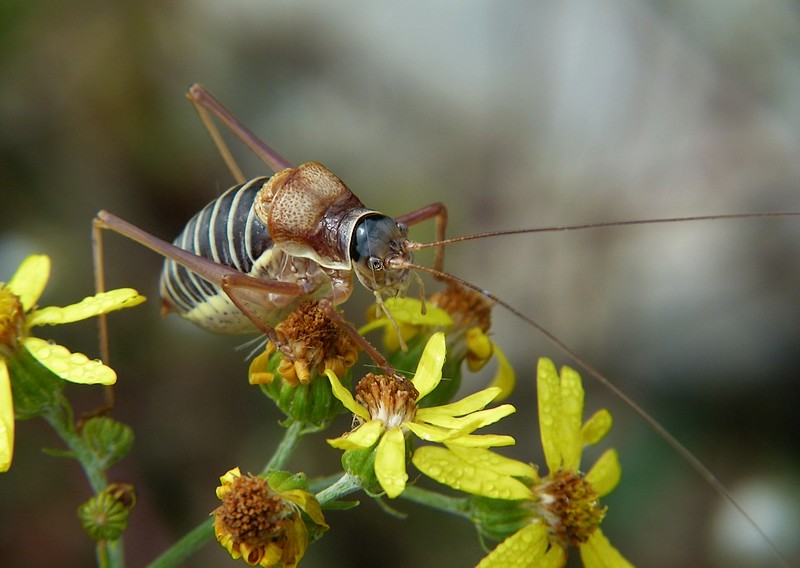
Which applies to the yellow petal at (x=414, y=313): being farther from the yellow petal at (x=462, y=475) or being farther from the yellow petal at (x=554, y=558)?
the yellow petal at (x=554, y=558)

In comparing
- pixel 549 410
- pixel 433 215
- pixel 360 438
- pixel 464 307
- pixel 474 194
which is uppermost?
pixel 474 194

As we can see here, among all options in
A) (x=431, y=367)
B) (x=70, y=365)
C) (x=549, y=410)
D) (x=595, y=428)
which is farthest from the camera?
(x=595, y=428)

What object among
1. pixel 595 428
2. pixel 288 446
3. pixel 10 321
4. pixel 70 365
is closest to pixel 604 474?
pixel 595 428

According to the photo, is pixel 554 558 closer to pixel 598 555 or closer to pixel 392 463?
pixel 598 555

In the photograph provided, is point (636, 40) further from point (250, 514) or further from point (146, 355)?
point (250, 514)

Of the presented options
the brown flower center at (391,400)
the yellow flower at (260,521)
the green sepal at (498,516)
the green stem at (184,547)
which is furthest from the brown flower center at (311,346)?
the green sepal at (498,516)

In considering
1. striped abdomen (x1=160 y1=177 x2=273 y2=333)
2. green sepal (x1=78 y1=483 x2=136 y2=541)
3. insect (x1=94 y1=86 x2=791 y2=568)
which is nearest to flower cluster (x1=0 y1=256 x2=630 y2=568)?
green sepal (x1=78 y1=483 x2=136 y2=541)

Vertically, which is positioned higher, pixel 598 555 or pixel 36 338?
pixel 598 555
